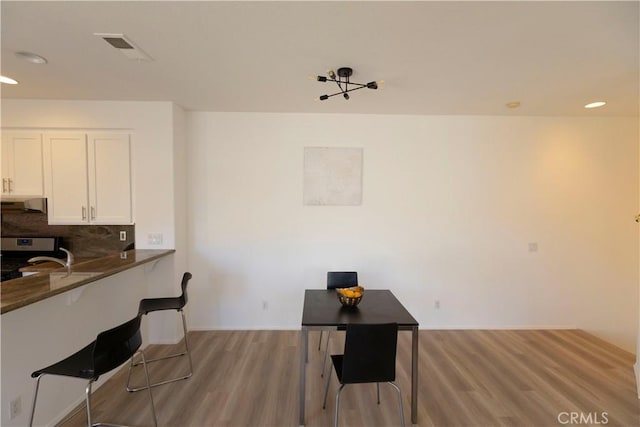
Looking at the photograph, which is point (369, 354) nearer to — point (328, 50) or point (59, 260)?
point (328, 50)

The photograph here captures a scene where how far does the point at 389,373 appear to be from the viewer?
1.71 metres

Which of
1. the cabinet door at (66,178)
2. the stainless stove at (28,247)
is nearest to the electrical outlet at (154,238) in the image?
the cabinet door at (66,178)

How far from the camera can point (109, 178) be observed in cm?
302

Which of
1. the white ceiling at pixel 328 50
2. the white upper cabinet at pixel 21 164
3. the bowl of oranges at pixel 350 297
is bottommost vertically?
the bowl of oranges at pixel 350 297

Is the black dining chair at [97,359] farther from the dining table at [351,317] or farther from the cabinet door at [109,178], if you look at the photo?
the cabinet door at [109,178]

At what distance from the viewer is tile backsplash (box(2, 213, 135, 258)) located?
3160 millimetres

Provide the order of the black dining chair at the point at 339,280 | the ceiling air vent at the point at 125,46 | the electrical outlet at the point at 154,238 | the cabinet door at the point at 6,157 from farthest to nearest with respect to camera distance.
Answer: the electrical outlet at the point at 154,238
the cabinet door at the point at 6,157
the black dining chair at the point at 339,280
the ceiling air vent at the point at 125,46

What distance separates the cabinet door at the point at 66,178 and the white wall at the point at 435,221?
1085mm

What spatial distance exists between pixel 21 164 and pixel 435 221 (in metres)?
4.74

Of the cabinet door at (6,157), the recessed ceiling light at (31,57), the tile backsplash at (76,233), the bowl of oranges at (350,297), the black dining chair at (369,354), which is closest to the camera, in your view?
the black dining chair at (369,354)

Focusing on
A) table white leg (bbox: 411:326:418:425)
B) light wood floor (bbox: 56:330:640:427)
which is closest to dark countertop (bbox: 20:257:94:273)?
light wood floor (bbox: 56:330:640:427)

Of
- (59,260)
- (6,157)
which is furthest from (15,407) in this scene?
(6,157)

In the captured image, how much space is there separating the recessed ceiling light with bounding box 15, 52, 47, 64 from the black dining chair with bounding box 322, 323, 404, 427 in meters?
2.93

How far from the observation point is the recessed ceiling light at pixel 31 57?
1.99m
